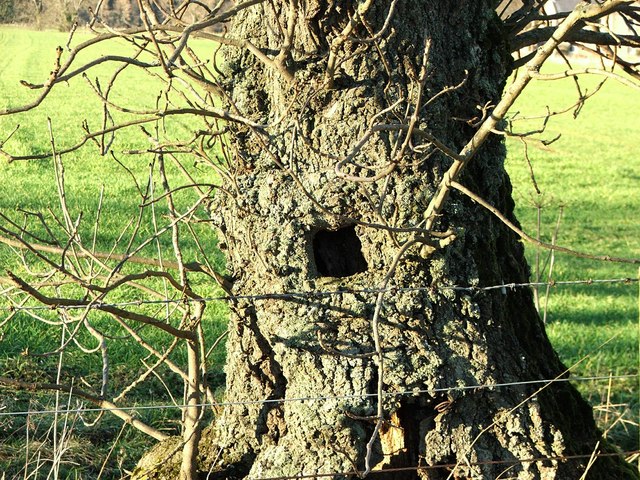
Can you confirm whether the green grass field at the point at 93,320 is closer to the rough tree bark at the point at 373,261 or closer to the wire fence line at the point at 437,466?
the rough tree bark at the point at 373,261

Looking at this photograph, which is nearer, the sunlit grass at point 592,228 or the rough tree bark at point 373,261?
the rough tree bark at point 373,261

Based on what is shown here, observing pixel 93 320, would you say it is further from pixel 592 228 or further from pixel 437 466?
pixel 592 228

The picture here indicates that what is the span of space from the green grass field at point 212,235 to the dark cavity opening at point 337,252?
0.68 meters

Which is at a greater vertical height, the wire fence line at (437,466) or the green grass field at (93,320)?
the green grass field at (93,320)

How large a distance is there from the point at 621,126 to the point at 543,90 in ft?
26.6

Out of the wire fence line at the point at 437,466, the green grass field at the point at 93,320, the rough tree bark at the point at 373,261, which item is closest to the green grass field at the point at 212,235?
the green grass field at the point at 93,320

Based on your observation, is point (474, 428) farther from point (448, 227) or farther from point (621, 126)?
Result: point (621, 126)

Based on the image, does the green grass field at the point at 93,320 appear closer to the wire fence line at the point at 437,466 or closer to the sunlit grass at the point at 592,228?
the wire fence line at the point at 437,466

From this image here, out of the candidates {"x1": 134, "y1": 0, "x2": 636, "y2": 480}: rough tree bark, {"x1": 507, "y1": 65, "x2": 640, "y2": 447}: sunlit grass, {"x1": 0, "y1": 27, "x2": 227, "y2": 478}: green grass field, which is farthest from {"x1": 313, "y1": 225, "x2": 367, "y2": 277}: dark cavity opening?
{"x1": 507, "y1": 65, "x2": 640, "y2": 447}: sunlit grass

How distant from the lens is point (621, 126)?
74.1 ft

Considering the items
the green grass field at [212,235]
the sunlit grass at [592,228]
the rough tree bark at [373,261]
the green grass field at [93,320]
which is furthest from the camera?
the sunlit grass at [592,228]

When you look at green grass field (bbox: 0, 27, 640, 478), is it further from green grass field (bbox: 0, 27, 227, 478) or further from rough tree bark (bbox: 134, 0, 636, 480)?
rough tree bark (bbox: 134, 0, 636, 480)

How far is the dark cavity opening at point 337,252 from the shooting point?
3295mm

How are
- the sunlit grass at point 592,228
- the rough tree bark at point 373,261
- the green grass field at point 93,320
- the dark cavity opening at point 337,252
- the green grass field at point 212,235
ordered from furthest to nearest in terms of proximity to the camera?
the sunlit grass at point 592,228, the green grass field at point 212,235, the green grass field at point 93,320, the dark cavity opening at point 337,252, the rough tree bark at point 373,261
